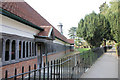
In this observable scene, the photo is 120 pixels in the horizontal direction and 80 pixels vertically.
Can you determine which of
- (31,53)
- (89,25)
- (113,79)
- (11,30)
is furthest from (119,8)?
(11,30)

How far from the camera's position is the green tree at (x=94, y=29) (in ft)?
68.8

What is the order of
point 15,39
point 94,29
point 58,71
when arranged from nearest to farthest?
1. point 58,71
2. point 15,39
3. point 94,29

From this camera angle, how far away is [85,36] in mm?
22562

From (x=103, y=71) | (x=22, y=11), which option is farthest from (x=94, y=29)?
(x=22, y=11)

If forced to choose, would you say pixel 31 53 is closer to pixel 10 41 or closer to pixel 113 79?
pixel 10 41

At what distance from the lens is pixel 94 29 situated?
20.5m

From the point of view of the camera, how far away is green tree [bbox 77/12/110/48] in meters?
21.0

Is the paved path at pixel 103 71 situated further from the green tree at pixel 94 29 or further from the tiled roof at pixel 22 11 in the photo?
the green tree at pixel 94 29

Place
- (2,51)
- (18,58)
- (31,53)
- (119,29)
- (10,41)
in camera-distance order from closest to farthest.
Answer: (2,51) < (10,41) < (18,58) < (31,53) < (119,29)

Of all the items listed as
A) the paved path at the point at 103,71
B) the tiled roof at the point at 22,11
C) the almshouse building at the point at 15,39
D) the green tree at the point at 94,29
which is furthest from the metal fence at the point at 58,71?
the green tree at the point at 94,29

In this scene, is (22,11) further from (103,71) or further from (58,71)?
(103,71)

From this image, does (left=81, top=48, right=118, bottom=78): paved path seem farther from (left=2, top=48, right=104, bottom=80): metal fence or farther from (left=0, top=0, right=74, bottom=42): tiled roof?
(left=0, top=0, right=74, bottom=42): tiled roof

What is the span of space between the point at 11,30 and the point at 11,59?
143cm

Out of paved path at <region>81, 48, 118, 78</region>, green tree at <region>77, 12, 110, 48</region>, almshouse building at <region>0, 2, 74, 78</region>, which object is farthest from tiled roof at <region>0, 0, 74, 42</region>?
green tree at <region>77, 12, 110, 48</region>
